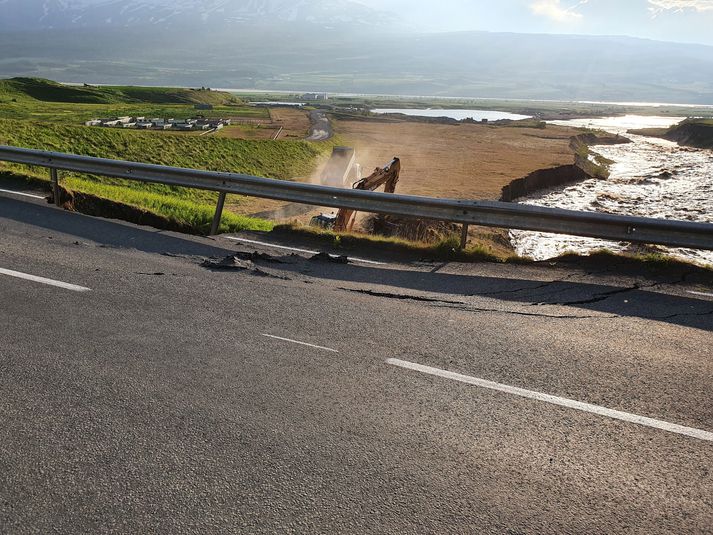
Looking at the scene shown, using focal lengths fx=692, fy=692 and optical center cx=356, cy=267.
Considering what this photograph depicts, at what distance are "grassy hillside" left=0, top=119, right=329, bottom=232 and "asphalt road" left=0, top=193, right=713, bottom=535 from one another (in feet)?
32.0

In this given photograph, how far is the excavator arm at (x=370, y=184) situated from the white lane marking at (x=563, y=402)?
43.4ft

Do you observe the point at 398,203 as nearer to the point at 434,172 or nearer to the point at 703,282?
the point at 703,282

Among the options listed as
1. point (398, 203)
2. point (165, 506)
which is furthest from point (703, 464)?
point (398, 203)

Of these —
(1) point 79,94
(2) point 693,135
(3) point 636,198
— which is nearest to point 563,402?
(3) point 636,198

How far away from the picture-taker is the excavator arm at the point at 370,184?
63.3 feet

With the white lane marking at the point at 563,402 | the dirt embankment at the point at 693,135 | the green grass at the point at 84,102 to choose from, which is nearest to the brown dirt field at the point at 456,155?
the dirt embankment at the point at 693,135

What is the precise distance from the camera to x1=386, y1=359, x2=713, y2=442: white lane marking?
14.4 ft

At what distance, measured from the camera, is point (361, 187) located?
21.2m

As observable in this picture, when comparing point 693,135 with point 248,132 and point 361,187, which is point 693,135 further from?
point 361,187

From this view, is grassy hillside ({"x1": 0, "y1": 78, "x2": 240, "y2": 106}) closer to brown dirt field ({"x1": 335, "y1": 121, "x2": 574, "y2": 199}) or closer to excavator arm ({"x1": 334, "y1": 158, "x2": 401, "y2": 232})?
brown dirt field ({"x1": 335, "y1": 121, "x2": 574, "y2": 199})

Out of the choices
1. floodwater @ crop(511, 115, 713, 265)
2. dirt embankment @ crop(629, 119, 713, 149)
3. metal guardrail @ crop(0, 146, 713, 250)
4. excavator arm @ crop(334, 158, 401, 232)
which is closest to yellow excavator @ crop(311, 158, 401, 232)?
excavator arm @ crop(334, 158, 401, 232)

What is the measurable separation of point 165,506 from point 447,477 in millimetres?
1485

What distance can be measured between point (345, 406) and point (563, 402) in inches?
59.5

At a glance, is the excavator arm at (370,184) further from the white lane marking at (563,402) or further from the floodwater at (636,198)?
the white lane marking at (563,402)
